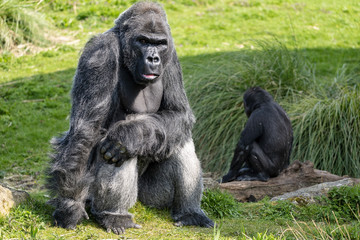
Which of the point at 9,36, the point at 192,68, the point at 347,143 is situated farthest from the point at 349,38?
the point at 9,36

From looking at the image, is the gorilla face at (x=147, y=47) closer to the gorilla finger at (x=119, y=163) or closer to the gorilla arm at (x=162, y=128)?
the gorilla arm at (x=162, y=128)

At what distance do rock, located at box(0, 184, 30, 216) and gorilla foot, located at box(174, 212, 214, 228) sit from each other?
1.41 m

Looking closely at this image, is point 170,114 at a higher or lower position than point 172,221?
higher

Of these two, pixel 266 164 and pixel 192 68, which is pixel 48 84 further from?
pixel 266 164

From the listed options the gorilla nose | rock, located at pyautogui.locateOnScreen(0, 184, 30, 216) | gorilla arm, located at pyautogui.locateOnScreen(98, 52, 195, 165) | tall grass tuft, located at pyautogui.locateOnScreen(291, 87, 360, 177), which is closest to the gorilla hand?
gorilla arm, located at pyautogui.locateOnScreen(98, 52, 195, 165)

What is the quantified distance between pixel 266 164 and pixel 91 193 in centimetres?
345

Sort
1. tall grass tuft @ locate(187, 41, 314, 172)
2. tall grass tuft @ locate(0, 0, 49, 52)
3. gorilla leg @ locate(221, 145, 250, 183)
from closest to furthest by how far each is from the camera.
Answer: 1. gorilla leg @ locate(221, 145, 250, 183)
2. tall grass tuft @ locate(187, 41, 314, 172)
3. tall grass tuft @ locate(0, 0, 49, 52)

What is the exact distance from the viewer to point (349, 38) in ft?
47.9

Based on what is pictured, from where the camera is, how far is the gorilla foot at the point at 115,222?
455 centimetres

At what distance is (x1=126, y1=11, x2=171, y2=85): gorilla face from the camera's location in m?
4.55

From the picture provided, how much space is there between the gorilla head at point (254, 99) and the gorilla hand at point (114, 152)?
3.73 metres

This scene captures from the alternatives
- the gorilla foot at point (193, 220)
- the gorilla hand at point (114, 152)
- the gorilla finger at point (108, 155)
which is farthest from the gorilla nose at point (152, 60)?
the gorilla foot at point (193, 220)

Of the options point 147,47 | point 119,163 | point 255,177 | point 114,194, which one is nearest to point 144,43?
point 147,47

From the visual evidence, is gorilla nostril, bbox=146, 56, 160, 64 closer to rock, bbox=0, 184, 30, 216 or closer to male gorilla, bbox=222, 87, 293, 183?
rock, bbox=0, 184, 30, 216
